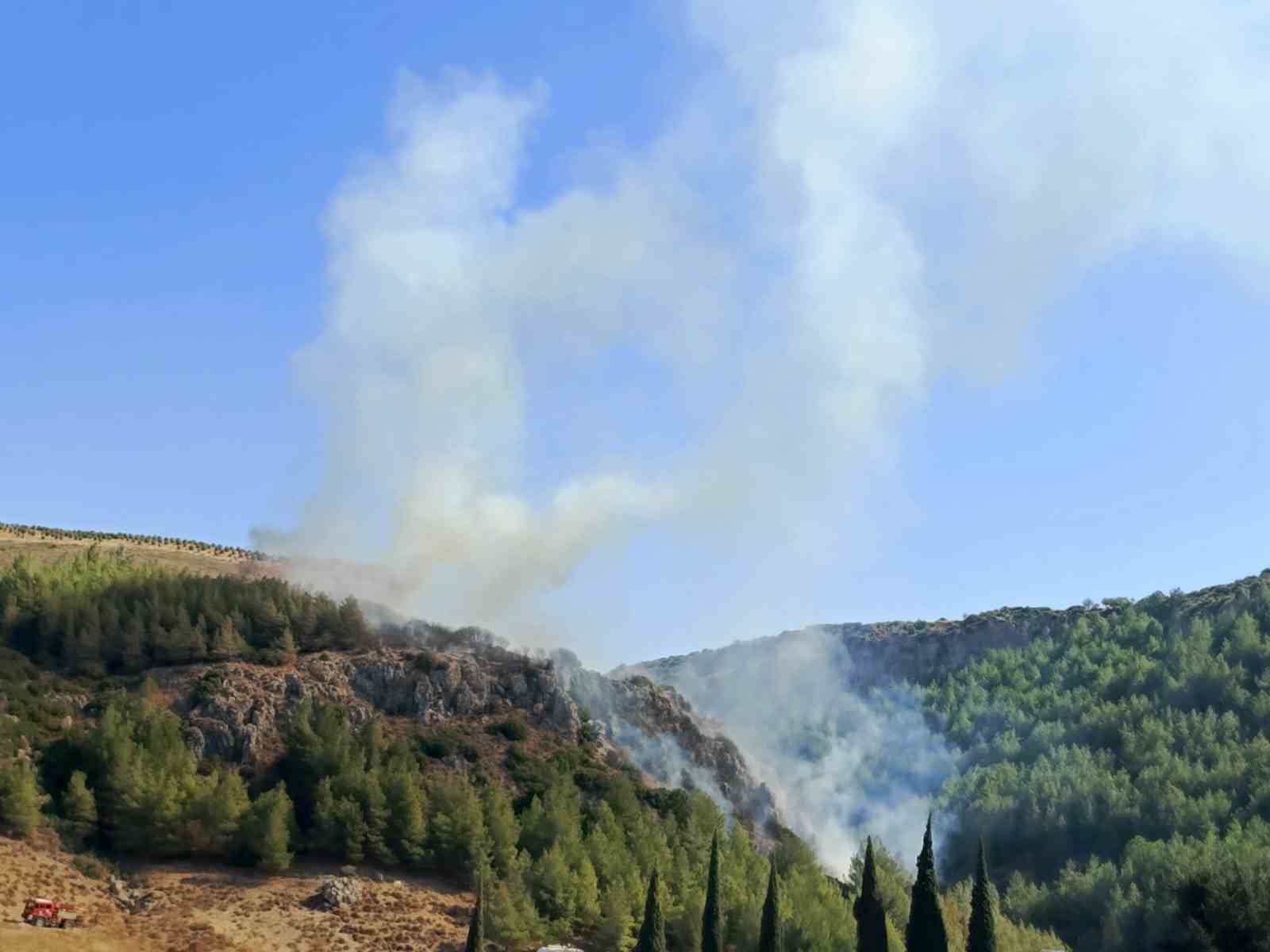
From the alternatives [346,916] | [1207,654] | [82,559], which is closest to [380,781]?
[346,916]

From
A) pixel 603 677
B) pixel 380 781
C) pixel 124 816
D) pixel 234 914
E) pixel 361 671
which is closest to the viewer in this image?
pixel 234 914

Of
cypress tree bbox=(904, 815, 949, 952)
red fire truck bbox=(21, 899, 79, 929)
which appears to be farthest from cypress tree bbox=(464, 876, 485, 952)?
cypress tree bbox=(904, 815, 949, 952)

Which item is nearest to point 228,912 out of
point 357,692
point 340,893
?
point 340,893

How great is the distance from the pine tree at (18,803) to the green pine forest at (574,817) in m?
0.17

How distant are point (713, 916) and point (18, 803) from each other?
3887 cm

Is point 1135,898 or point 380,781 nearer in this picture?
point 380,781

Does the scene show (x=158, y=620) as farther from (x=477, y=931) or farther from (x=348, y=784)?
(x=477, y=931)

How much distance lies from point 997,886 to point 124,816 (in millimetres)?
79766

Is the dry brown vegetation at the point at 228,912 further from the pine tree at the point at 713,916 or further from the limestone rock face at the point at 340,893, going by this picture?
the pine tree at the point at 713,916

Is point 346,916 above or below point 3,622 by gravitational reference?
below

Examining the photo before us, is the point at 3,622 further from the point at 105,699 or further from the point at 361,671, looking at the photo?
the point at 361,671

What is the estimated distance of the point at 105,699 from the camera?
3996 inches

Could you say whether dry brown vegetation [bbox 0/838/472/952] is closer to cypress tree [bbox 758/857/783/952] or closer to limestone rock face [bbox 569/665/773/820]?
cypress tree [bbox 758/857/783/952]

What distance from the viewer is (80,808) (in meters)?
89.5
